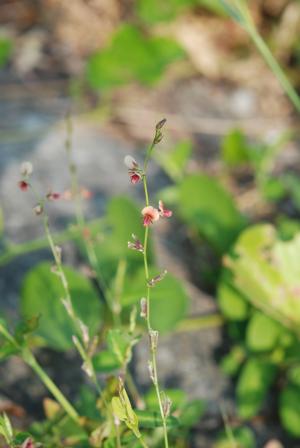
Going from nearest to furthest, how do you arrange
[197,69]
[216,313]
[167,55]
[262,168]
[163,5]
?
[216,313] → [262,168] → [167,55] → [163,5] → [197,69]

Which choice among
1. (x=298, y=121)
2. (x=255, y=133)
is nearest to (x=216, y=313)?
(x=255, y=133)

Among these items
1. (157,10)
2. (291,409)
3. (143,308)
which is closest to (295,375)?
(291,409)

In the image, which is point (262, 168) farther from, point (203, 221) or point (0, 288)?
point (0, 288)

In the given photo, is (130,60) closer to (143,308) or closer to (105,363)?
(105,363)

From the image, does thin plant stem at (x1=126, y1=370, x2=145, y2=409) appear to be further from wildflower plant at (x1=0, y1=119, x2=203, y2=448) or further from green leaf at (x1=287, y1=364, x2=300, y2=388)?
green leaf at (x1=287, y1=364, x2=300, y2=388)

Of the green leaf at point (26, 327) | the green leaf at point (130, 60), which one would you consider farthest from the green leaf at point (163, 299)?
the green leaf at point (130, 60)

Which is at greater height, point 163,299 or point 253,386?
point 163,299

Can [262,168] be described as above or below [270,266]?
above
